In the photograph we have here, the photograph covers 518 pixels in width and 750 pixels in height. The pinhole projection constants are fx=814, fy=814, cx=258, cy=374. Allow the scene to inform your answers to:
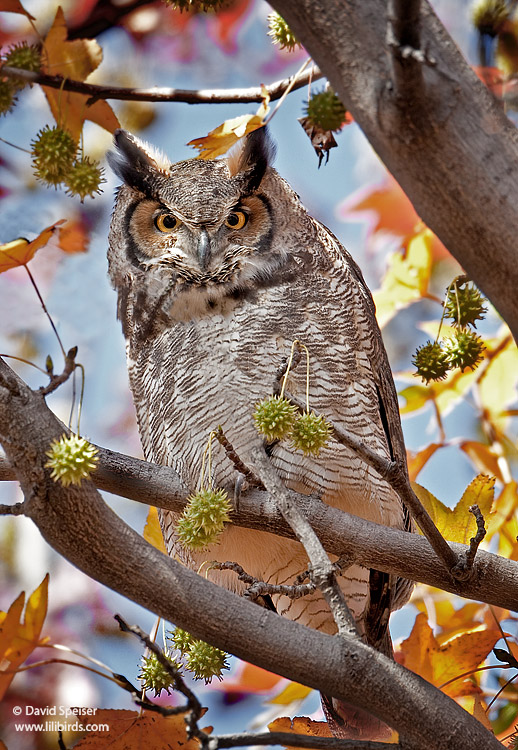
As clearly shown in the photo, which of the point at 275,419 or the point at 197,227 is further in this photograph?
the point at 197,227

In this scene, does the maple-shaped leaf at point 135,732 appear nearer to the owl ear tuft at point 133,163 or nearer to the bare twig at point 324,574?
the bare twig at point 324,574

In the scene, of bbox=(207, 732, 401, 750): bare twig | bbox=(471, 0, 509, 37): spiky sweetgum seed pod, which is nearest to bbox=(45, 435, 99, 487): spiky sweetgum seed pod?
bbox=(207, 732, 401, 750): bare twig

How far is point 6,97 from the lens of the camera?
1.70m

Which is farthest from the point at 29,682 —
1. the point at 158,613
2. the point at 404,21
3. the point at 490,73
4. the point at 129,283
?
the point at 404,21

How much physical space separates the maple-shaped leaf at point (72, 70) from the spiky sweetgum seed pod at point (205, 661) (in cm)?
119

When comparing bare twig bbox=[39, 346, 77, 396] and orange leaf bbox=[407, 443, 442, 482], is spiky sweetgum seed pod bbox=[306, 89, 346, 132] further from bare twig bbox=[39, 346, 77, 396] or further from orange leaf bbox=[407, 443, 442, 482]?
orange leaf bbox=[407, 443, 442, 482]

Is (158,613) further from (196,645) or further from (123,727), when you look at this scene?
(123,727)

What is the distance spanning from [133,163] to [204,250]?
1.67 feet

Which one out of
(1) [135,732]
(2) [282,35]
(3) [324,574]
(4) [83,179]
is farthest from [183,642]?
(2) [282,35]

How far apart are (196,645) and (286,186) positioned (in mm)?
1609

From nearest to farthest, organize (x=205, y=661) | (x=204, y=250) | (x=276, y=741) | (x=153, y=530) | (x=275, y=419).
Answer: (x=276, y=741)
(x=275, y=419)
(x=205, y=661)
(x=153, y=530)
(x=204, y=250)

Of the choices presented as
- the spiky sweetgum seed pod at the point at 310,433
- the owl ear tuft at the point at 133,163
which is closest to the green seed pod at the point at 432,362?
the spiky sweetgum seed pod at the point at 310,433

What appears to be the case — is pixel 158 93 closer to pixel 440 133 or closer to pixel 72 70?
pixel 72 70

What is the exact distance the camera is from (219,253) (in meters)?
2.45
